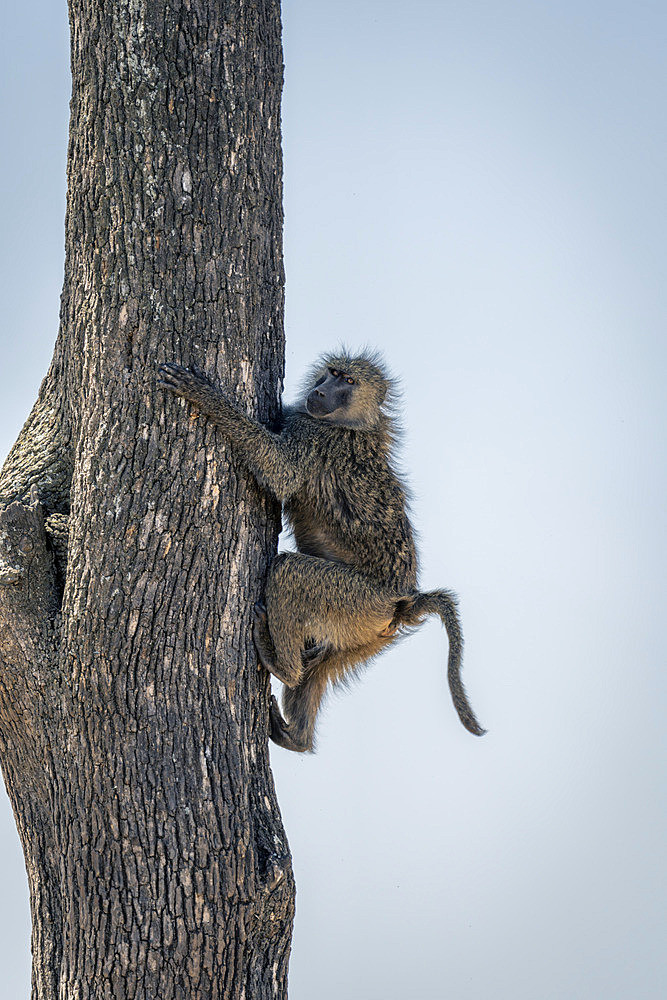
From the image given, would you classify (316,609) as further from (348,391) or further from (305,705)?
(348,391)

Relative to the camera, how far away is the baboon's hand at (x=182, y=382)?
2967mm

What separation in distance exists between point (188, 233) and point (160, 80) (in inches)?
19.3

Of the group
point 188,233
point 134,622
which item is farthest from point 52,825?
point 188,233

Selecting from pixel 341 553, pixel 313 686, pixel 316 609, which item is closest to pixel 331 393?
pixel 341 553

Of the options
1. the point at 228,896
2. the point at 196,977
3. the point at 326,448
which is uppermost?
the point at 326,448

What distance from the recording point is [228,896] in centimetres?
285

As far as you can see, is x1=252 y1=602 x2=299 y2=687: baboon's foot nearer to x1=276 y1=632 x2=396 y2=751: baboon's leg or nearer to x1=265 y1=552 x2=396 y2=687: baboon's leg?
x1=265 y1=552 x2=396 y2=687: baboon's leg

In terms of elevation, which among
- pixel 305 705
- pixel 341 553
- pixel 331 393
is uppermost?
pixel 331 393

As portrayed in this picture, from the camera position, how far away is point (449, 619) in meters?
3.68

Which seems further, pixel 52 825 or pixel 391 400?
pixel 391 400

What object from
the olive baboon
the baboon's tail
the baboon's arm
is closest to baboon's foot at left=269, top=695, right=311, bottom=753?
the olive baboon

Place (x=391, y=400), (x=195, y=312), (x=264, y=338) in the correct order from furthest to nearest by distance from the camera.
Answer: (x=391, y=400) < (x=264, y=338) < (x=195, y=312)

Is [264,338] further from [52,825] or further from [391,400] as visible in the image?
[52,825]

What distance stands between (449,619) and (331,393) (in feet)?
3.16
